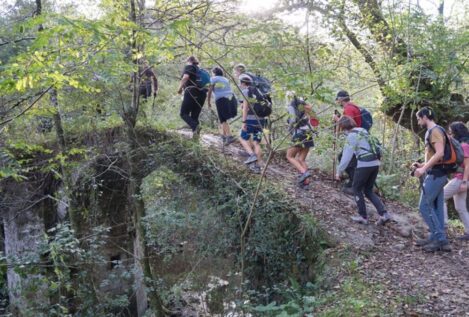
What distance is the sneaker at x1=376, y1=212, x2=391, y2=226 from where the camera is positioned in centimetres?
664

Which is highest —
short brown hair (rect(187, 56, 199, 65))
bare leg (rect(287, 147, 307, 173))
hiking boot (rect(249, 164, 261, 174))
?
short brown hair (rect(187, 56, 199, 65))

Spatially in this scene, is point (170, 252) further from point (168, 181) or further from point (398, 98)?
point (398, 98)

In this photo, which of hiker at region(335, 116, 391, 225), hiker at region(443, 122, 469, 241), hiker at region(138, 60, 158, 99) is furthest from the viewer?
hiker at region(138, 60, 158, 99)

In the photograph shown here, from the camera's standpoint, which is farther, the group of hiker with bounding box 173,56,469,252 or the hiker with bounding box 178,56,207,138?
the hiker with bounding box 178,56,207,138

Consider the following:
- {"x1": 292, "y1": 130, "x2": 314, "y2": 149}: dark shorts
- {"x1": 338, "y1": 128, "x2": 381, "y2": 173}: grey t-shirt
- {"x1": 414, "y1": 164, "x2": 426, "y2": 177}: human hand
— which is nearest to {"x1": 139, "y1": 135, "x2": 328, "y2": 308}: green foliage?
{"x1": 292, "y1": 130, "x2": 314, "y2": 149}: dark shorts

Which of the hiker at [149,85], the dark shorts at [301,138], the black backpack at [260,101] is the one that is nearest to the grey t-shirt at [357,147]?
the dark shorts at [301,138]

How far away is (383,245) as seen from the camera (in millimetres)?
6195

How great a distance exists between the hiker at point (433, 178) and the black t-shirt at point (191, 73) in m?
3.66

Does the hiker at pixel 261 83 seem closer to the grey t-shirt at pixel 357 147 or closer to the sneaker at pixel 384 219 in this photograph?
the grey t-shirt at pixel 357 147

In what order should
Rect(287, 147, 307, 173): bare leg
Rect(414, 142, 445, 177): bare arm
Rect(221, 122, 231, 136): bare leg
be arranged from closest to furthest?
Rect(414, 142, 445, 177): bare arm, Rect(287, 147, 307, 173): bare leg, Rect(221, 122, 231, 136): bare leg

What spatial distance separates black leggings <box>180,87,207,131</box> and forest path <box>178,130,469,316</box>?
101 centimetres

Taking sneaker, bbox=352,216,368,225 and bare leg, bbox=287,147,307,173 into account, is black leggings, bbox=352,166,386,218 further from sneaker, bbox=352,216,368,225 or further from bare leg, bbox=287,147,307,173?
bare leg, bbox=287,147,307,173

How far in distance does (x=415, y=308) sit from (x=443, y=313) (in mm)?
281

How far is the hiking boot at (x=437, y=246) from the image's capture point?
5.96 metres
